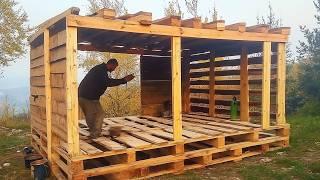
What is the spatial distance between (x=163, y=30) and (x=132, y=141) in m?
2.14

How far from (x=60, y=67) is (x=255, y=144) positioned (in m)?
4.45

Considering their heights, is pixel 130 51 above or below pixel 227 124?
above

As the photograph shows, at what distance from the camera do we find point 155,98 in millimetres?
10711

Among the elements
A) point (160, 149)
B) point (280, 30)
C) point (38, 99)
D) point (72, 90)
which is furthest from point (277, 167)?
point (38, 99)

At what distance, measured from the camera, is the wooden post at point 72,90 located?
5426 millimetres

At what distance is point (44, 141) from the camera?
7.80 metres

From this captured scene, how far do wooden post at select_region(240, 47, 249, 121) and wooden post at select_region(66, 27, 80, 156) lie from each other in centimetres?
491

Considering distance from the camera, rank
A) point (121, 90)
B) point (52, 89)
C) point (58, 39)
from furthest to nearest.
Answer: point (121, 90)
point (52, 89)
point (58, 39)

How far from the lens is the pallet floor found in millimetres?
5895

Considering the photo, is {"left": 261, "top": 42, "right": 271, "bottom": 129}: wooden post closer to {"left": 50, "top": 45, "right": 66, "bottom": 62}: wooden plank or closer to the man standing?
the man standing

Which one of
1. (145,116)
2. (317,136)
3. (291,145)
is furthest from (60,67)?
(317,136)

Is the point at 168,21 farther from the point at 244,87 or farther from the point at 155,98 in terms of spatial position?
the point at 155,98

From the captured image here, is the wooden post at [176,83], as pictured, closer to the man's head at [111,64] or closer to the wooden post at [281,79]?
the man's head at [111,64]

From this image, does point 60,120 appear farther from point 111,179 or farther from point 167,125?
point 167,125
